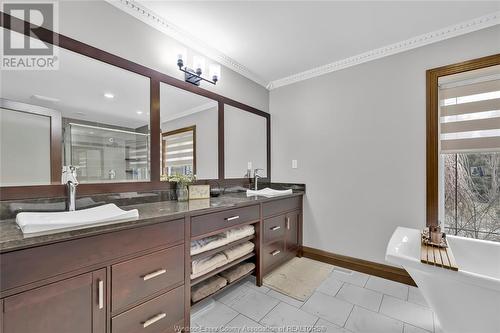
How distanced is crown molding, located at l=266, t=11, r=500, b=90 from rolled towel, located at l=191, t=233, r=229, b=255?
220 cm

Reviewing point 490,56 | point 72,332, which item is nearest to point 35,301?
point 72,332

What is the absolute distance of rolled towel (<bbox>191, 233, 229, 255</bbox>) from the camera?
155 cm

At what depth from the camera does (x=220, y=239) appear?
1.72 metres

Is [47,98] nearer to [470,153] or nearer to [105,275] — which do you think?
[105,275]

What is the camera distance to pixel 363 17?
176 cm

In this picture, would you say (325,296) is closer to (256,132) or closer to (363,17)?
(256,132)

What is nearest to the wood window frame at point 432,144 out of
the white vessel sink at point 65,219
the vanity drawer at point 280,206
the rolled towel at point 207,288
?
the vanity drawer at point 280,206

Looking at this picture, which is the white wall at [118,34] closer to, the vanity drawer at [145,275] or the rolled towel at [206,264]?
the vanity drawer at [145,275]

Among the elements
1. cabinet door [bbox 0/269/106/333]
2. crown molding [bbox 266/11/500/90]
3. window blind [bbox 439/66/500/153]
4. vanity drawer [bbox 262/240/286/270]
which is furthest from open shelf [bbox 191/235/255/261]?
crown molding [bbox 266/11/500/90]

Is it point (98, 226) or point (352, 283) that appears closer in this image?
point (98, 226)

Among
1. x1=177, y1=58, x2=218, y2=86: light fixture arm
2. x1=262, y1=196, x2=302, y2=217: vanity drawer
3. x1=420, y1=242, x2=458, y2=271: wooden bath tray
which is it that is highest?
x1=177, y1=58, x2=218, y2=86: light fixture arm

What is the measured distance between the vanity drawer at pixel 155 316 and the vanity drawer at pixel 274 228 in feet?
3.24

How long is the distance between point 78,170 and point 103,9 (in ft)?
3.78

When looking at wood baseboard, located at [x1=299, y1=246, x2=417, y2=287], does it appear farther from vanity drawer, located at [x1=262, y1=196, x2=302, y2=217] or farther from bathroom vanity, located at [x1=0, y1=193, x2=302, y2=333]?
bathroom vanity, located at [x1=0, y1=193, x2=302, y2=333]
